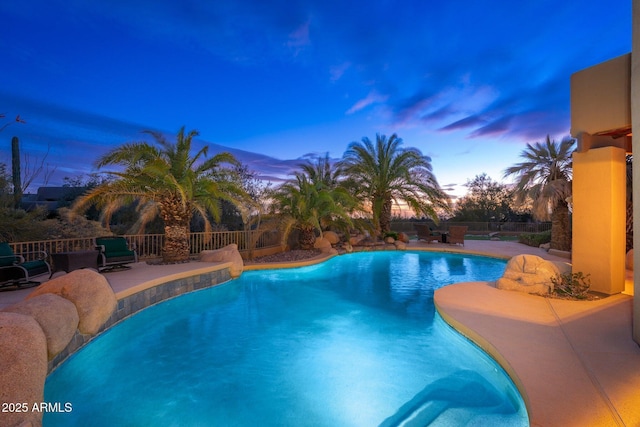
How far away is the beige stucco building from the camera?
565 centimetres

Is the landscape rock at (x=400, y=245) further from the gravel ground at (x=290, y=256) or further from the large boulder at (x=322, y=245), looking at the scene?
the gravel ground at (x=290, y=256)

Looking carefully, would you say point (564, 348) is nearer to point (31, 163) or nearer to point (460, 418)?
point (460, 418)

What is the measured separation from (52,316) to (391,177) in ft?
48.6

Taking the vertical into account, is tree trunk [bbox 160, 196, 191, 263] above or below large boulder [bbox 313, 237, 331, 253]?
above

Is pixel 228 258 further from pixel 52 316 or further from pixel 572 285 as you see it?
pixel 572 285

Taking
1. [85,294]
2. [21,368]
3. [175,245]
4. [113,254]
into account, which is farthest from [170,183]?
[21,368]

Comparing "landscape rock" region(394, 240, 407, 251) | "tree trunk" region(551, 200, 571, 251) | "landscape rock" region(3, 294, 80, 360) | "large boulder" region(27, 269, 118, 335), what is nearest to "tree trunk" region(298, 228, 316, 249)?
"landscape rock" region(394, 240, 407, 251)

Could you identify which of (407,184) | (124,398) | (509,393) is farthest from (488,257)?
(124,398)

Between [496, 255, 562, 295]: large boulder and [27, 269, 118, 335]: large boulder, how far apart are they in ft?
24.9

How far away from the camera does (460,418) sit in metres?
3.15

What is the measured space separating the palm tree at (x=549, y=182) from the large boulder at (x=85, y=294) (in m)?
14.2

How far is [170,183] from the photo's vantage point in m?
9.53

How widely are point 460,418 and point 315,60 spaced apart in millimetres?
14171

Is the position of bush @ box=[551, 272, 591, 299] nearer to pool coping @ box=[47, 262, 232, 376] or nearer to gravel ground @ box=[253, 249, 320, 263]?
gravel ground @ box=[253, 249, 320, 263]
